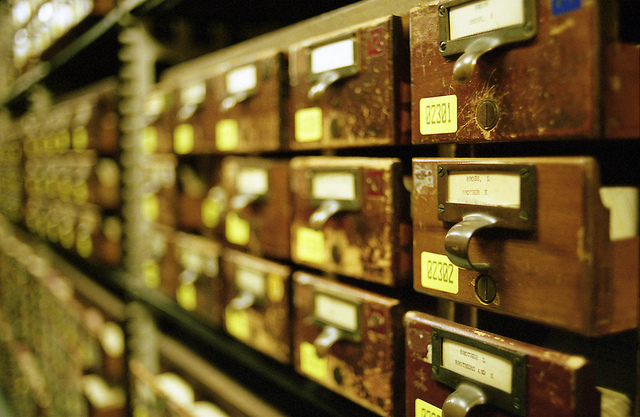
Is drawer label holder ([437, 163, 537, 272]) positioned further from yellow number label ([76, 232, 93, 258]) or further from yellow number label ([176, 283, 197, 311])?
yellow number label ([76, 232, 93, 258])

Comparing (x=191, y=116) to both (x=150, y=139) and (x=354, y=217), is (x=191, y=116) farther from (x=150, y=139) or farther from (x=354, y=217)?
(x=354, y=217)

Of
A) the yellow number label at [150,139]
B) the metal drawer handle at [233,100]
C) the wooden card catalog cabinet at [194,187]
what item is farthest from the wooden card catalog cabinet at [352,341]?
the yellow number label at [150,139]

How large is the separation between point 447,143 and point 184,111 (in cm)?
71

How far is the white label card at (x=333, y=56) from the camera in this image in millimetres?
631

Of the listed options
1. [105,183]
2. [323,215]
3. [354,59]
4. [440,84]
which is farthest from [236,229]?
[105,183]

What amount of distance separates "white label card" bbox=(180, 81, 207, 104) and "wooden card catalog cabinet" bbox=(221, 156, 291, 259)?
16cm

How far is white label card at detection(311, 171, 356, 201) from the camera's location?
2.13ft

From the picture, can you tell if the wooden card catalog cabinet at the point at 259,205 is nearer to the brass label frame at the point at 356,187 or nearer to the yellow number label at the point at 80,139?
the brass label frame at the point at 356,187

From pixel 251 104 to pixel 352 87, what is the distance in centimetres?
27

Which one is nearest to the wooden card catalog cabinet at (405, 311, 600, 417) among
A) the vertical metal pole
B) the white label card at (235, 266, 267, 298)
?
the white label card at (235, 266, 267, 298)

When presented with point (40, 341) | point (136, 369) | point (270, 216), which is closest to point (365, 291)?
point (270, 216)

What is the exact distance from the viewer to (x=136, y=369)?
4.58 feet

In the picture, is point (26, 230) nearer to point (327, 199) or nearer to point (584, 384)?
point (327, 199)

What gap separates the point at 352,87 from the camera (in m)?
0.63
